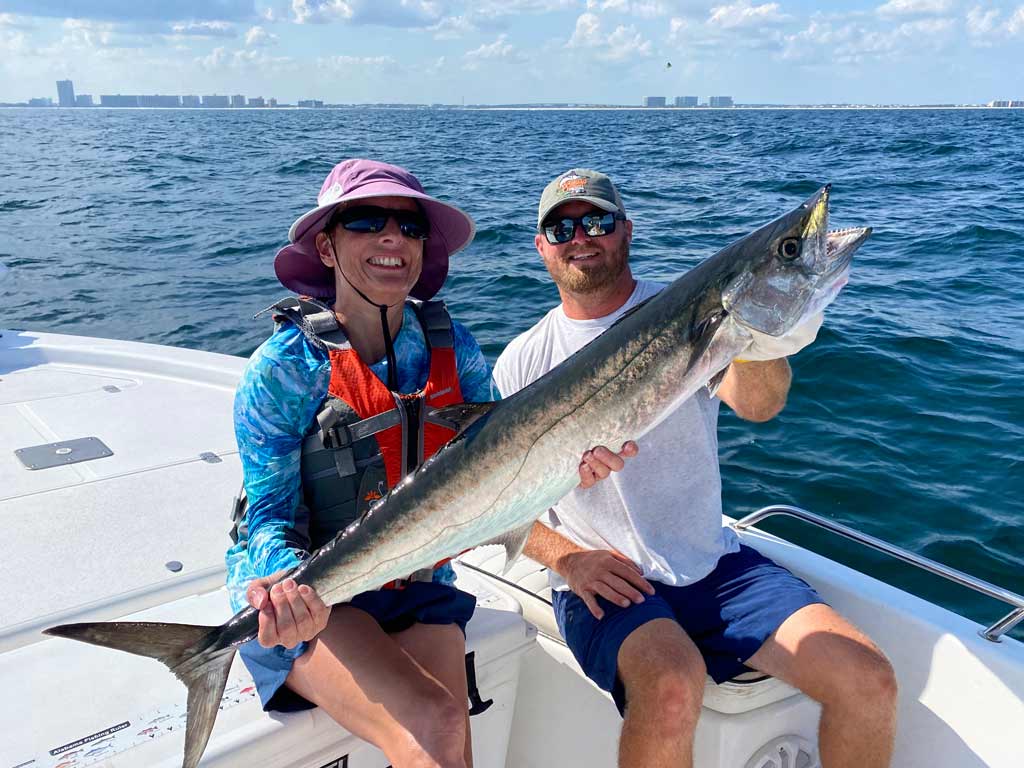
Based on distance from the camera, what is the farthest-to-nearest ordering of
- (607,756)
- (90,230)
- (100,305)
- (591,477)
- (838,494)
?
(90,230) → (100,305) → (838,494) → (607,756) → (591,477)

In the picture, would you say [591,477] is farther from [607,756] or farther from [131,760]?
[131,760]

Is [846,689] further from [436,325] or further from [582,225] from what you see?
[582,225]

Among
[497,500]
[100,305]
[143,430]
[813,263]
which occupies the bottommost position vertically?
[100,305]

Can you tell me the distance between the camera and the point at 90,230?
62.0 ft

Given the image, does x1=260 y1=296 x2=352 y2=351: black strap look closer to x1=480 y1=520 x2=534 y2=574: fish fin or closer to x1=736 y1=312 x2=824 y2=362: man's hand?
x1=480 y1=520 x2=534 y2=574: fish fin

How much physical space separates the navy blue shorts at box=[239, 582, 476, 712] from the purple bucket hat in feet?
3.96

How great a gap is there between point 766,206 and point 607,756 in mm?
15856

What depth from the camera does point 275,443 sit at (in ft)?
8.83

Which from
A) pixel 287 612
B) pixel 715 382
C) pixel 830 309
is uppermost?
pixel 715 382

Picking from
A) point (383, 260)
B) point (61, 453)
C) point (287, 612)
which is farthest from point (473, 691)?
point (61, 453)

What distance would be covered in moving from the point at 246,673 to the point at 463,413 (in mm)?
1161

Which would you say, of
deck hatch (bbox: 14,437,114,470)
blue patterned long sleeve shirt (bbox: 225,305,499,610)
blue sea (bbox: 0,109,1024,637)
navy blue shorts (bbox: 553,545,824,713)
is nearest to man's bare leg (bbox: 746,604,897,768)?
navy blue shorts (bbox: 553,545,824,713)

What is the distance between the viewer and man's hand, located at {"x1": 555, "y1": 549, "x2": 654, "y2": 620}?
3084 millimetres

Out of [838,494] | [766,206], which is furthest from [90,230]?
[838,494]
